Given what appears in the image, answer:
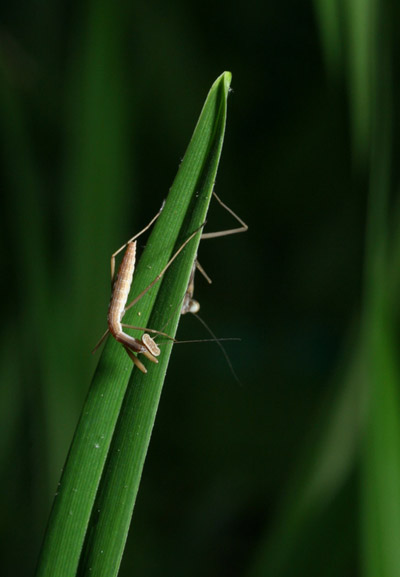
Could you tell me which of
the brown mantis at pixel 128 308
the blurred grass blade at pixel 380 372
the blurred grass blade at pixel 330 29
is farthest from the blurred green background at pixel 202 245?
the brown mantis at pixel 128 308

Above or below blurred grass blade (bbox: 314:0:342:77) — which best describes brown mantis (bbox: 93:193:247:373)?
below

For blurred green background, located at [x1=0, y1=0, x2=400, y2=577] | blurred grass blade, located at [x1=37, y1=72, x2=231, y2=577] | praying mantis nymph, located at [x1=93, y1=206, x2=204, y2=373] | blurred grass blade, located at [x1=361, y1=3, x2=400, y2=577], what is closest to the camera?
blurred grass blade, located at [x1=37, y1=72, x2=231, y2=577]

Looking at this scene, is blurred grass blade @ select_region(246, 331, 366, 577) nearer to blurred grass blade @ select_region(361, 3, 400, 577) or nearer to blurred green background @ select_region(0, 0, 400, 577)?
blurred green background @ select_region(0, 0, 400, 577)

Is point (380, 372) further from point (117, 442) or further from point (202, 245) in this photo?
point (202, 245)

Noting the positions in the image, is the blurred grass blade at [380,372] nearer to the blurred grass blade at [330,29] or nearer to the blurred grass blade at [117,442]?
the blurred grass blade at [330,29]

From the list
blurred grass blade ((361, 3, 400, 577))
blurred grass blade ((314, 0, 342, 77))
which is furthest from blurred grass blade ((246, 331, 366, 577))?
blurred grass blade ((314, 0, 342, 77))

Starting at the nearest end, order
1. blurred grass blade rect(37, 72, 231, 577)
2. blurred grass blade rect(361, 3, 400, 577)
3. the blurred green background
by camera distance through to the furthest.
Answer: blurred grass blade rect(37, 72, 231, 577) → blurred grass blade rect(361, 3, 400, 577) → the blurred green background

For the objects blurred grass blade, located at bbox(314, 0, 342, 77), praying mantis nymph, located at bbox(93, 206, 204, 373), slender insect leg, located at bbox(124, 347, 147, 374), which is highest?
blurred grass blade, located at bbox(314, 0, 342, 77)
